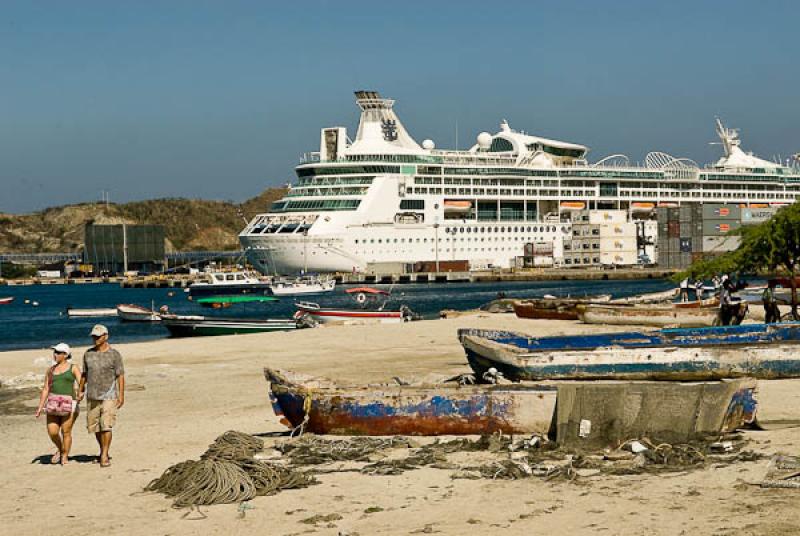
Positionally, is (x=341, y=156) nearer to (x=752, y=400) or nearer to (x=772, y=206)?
(x=772, y=206)

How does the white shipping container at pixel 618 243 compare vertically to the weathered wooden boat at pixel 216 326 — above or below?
above

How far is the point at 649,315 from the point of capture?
3534cm

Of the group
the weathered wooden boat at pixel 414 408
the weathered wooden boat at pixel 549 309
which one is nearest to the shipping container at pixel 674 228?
the weathered wooden boat at pixel 549 309

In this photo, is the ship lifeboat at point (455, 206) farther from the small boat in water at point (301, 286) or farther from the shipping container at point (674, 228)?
the small boat in water at point (301, 286)

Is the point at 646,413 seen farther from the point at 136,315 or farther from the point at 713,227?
the point at 713,227

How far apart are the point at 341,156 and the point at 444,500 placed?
92089mm

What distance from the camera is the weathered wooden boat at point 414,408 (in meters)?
13.3

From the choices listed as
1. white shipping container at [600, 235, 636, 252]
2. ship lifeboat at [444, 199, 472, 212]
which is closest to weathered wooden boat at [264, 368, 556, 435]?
ship lifeboat at [444, 199, 472, 212]

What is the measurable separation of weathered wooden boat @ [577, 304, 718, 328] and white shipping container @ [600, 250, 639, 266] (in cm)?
7310

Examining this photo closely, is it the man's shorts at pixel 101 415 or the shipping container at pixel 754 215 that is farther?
the shipping container at pixel 754 215

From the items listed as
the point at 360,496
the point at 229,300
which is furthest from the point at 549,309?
the point at 229,300

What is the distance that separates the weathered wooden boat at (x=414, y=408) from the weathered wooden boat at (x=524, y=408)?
1cm

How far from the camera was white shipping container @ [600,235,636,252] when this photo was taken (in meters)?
109

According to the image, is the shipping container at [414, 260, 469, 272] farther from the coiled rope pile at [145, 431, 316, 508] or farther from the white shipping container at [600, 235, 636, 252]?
the coiled rope pile at [145, 431, 316, 508]
